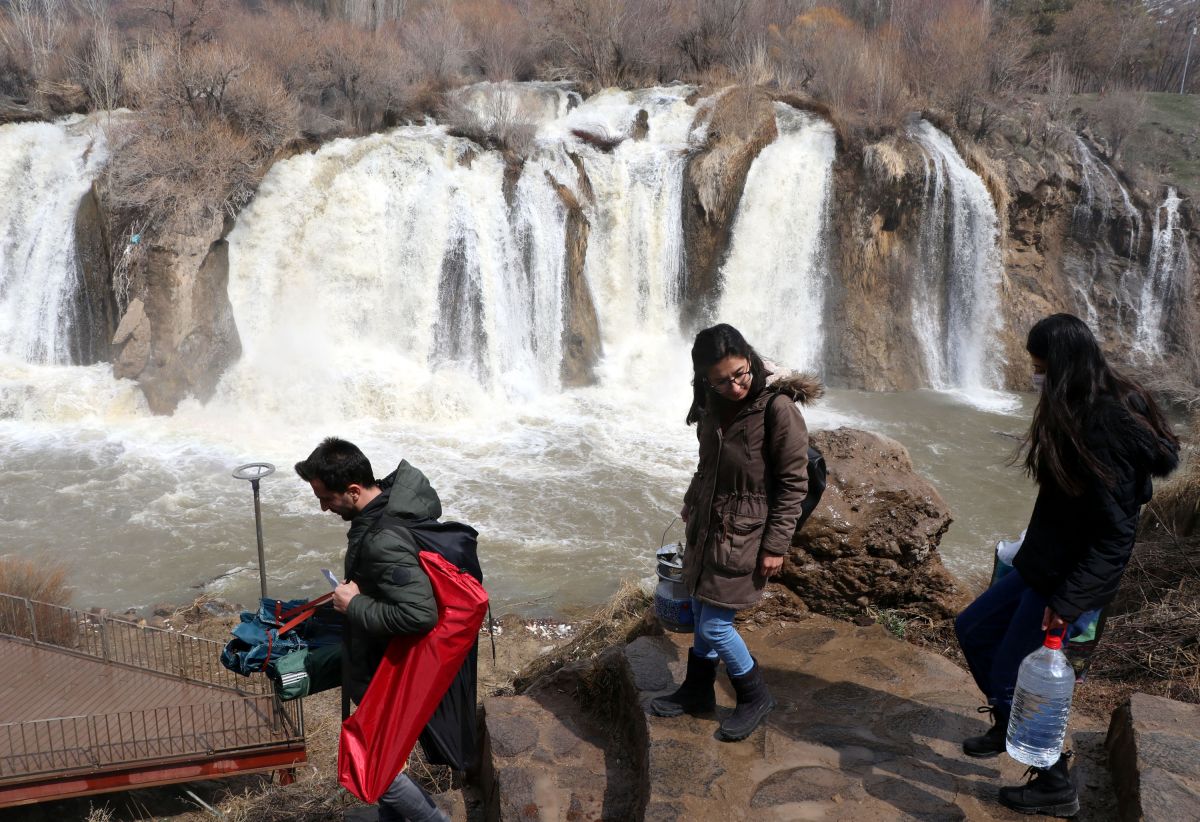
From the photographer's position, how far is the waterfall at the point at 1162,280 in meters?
17.6

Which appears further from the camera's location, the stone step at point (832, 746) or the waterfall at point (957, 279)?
the waterfall at point (957, 279)

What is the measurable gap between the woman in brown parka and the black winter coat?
2.58ft

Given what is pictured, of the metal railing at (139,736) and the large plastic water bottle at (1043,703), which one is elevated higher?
the large plastic water bottle at (1043,703)

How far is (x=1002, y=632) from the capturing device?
3193mm

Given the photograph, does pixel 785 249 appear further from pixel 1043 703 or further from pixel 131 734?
pixel 1043 703

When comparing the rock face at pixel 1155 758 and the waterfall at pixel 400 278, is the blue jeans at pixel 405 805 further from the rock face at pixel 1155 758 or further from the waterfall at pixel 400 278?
the waterfall at pixel 400 278

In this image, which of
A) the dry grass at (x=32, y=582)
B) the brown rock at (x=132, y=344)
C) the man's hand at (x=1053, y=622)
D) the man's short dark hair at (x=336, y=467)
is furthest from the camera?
the brown rock at (x=132, y=344)

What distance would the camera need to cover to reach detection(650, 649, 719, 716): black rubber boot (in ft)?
11.3

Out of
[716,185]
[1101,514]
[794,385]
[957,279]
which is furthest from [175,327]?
[957,279]

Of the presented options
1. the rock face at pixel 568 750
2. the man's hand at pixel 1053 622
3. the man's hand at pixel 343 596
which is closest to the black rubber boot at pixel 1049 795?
the man's hand at pixel 1053 622

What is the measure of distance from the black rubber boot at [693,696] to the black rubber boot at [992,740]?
3.04 ft

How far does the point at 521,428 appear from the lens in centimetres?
1390

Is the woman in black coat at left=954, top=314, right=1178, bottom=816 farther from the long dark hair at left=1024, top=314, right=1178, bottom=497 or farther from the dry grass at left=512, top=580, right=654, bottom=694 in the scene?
the dry grass at left=512, top=580, right=654, bottom=694

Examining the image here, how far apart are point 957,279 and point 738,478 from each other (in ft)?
52.7
